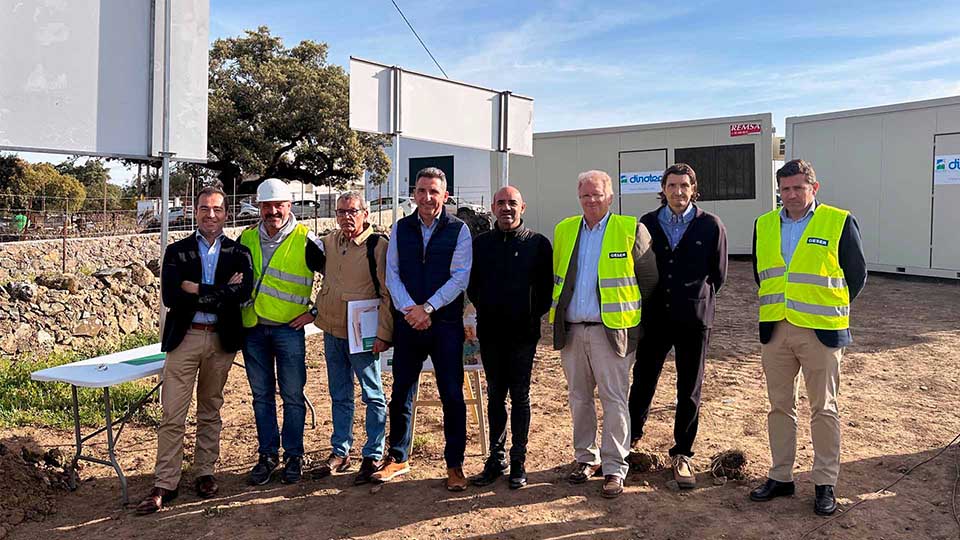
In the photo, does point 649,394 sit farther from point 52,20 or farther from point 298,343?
point 52,20

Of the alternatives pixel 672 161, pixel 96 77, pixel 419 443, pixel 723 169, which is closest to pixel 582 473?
pixel 419 443

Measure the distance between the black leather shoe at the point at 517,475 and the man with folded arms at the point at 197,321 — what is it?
1879 millimetres

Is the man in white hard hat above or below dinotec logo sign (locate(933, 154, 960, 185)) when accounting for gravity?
below

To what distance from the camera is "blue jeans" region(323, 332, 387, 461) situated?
4531 mm

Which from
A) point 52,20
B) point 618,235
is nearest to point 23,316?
point 52,20

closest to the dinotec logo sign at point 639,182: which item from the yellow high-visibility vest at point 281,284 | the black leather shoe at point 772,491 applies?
the black leather shoe at point 772,491

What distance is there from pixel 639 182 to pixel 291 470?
11367 millimetres

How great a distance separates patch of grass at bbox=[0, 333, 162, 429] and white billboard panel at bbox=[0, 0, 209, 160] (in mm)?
2246

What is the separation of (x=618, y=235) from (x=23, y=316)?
673 cm

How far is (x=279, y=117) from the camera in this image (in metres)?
31.3

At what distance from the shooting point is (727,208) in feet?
45.7

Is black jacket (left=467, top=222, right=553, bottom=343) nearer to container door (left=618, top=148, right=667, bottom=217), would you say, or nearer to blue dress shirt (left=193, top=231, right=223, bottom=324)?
blue dress shirt (left=193, top=231, right=223, bottom=324)

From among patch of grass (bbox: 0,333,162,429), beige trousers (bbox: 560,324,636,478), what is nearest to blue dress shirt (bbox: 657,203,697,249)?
beige trousers (bbox: 560,324,636,478)

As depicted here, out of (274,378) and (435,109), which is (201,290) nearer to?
(274,378)
